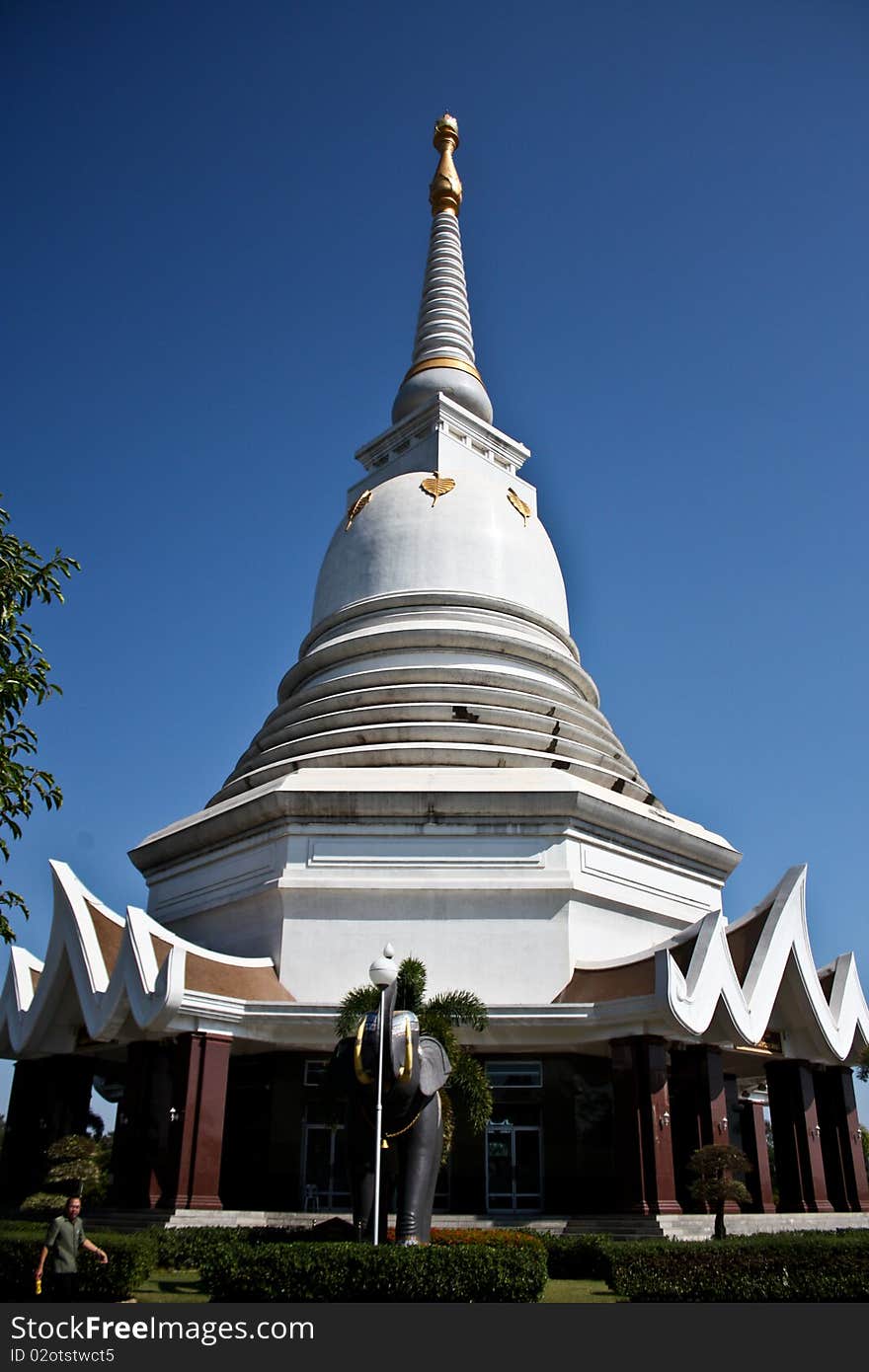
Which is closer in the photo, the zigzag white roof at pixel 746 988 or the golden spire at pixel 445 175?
the zigzag white roof at pixel 746 988

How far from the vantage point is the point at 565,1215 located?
19.5m

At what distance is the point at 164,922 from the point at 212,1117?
8.26 meters

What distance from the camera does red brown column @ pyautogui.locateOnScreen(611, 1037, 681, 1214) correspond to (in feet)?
60.6

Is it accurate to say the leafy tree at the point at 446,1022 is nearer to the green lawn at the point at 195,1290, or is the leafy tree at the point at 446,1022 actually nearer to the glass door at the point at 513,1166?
the glass door at the point at 513,1166

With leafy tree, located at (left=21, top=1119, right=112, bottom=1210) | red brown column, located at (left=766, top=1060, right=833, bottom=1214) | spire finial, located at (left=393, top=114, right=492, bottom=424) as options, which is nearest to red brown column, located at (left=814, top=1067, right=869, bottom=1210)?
red brown column, located at (left=766, top=1060, right=833, bottom=1214)

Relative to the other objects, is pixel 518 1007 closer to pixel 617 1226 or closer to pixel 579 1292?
pixel 617 1226

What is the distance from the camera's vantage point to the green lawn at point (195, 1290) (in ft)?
41.4

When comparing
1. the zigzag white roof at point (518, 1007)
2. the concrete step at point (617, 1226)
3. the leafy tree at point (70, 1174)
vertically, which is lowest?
the concrete step at point (617, 1226)

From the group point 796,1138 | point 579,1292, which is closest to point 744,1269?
point 579,1292

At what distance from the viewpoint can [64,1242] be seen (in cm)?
1067

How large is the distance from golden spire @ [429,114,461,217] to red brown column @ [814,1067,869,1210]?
34.9 metres

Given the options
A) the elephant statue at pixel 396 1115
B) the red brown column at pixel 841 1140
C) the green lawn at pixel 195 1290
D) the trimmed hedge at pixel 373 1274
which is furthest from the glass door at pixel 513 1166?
the trimmed hedge at pixel 373 1274

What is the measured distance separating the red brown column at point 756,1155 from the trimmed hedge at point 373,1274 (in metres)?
11.1
